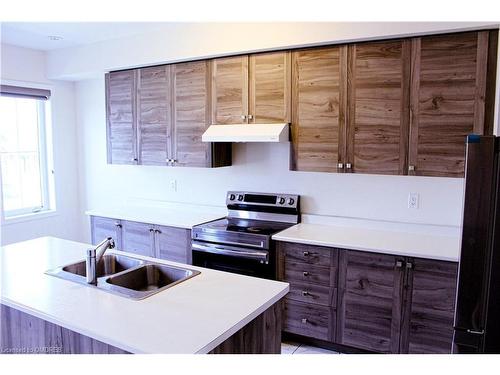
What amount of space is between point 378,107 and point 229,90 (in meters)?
1.23

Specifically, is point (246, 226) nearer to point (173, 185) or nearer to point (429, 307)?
point (173, 185)

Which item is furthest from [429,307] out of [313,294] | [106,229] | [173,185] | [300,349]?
[106,229]

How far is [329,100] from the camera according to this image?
2959mm

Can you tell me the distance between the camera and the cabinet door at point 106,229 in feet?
12.7

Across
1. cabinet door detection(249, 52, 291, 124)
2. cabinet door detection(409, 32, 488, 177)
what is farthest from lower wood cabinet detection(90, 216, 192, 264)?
cabinet door detection(409, 32, 488, 177)

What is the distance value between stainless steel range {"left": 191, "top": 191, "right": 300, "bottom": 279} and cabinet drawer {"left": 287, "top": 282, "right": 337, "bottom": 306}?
20cm

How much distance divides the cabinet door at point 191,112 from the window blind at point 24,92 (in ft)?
5.82

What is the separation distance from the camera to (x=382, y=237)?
290 centimetres

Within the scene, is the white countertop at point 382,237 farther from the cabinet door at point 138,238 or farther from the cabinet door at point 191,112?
the cabinet door at point 138,238

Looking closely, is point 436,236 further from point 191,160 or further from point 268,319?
point 191,160

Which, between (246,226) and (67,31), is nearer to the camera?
(246,226)

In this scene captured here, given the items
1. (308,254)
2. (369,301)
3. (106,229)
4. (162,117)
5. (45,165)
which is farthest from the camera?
(45,165)
